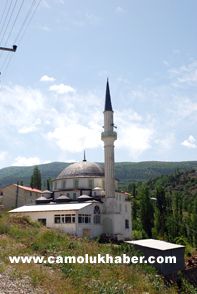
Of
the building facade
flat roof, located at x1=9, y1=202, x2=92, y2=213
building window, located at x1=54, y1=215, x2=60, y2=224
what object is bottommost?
building window, located at x1=54, y1=215, x2=60, y2=224

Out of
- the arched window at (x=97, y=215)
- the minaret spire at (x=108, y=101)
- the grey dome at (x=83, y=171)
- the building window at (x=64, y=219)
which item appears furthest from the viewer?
the grey dome at (x=83, y=171)

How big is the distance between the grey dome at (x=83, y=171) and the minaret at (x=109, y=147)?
3624 mm

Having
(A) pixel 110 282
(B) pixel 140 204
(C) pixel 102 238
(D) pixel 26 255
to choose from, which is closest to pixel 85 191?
(C) pixel 102 238

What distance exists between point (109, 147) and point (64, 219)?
9.56 meters

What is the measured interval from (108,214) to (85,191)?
4.09 metres

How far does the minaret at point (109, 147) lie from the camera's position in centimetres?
3969

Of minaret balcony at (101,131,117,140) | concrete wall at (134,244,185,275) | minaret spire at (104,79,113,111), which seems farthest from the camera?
minaret spire at (104,79,113,111)

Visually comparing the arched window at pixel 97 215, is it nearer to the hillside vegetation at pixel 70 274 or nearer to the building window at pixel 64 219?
the building window at pixel 64 219

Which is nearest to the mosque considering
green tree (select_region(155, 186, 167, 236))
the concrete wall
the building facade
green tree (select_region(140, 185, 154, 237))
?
the building facade

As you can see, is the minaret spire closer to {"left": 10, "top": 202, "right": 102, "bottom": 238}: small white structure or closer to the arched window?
{"left": 10, "top": 202, "right": 102, "bottom": 238}: small white structure

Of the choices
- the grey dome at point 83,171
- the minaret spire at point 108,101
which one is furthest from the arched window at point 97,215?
the minaret spire at point 108,101

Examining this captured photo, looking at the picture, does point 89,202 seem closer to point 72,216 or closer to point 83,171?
point 72,216

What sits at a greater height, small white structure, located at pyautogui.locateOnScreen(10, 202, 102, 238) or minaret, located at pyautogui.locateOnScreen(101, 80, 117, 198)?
minaret, located at pyautogui.locateOnScreen(101, 80, 117, 198)

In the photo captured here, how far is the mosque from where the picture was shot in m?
35.3
